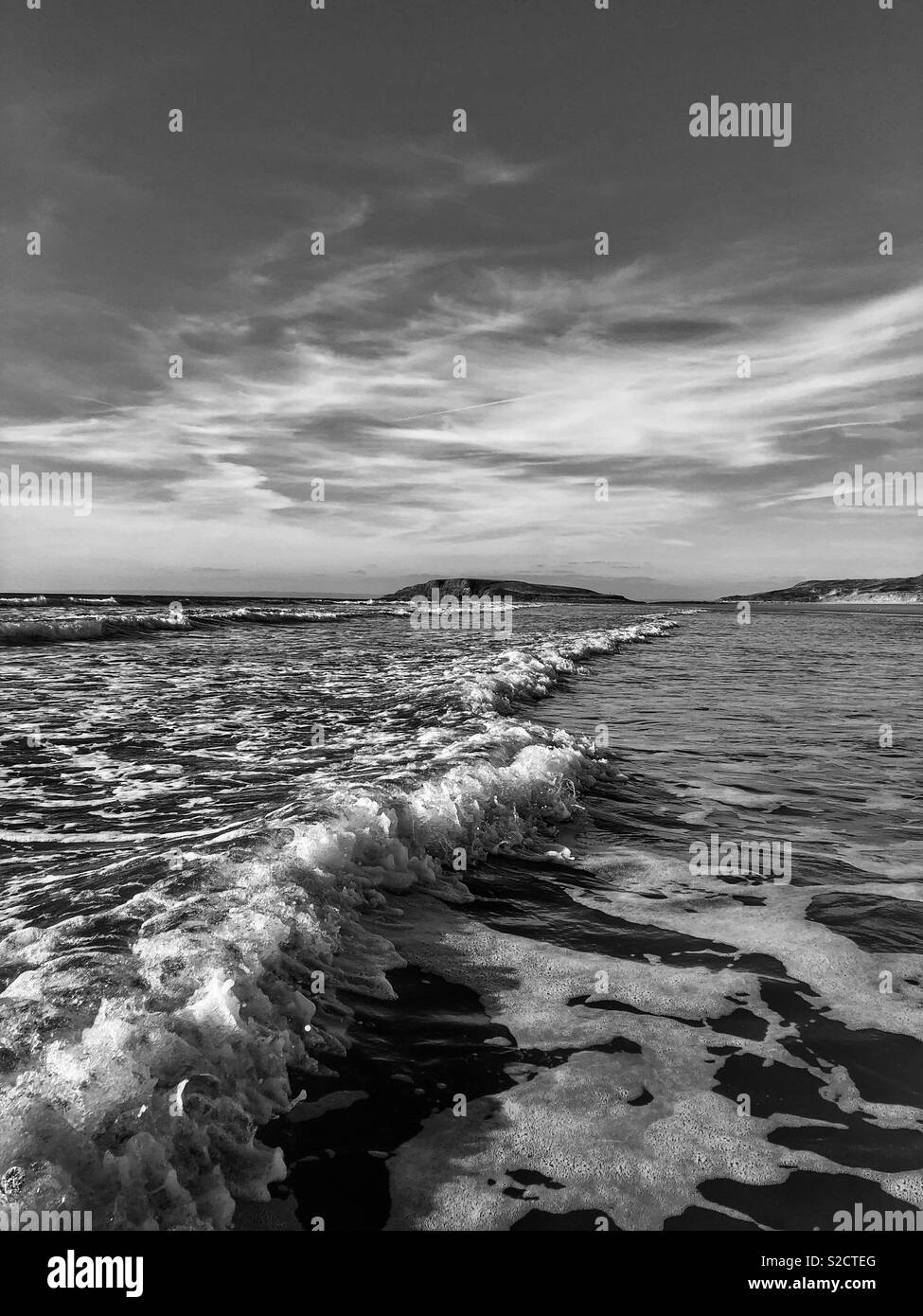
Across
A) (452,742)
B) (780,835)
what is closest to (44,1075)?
(780,835)

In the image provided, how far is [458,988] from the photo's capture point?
13.4 ft

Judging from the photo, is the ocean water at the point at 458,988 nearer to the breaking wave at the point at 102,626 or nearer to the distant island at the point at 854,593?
the breaking wave at the point at 102,626

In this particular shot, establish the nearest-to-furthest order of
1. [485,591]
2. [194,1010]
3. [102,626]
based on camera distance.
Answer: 1. [194,1010]
2. [102,626]
3. [485,591]

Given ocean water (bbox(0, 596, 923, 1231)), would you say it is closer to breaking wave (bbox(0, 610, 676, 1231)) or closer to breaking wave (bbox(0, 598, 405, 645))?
breaking wave (bbox(0, 610, 676, 1231))

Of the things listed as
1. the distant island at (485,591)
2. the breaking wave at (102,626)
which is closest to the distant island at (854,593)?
the distant island at (485,591)

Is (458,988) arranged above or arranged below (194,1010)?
below

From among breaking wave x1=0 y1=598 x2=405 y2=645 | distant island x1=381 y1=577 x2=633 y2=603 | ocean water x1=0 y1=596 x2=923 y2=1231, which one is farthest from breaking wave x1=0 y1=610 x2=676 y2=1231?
distant island x1=381 y1=577 x2=633 y2=603

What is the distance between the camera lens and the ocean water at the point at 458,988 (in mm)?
2701

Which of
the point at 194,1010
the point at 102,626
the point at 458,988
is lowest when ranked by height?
the point at 458,988

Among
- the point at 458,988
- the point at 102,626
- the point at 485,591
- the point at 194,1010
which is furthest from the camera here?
the point at 485,591

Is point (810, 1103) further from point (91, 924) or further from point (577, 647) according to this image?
point (577, 647)

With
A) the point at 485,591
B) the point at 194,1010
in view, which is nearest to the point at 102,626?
the point at 194,1010

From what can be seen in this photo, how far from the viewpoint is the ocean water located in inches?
106

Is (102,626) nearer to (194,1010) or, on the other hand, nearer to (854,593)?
(194,1010)
